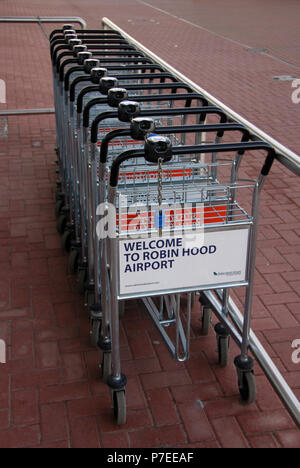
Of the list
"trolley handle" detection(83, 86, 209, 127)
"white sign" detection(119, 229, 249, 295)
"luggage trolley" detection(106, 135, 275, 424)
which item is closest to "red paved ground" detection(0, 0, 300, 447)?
"luggage trolley" detection(106, 135, 275, 424)

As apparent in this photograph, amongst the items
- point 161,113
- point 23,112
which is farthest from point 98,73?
point 23,112

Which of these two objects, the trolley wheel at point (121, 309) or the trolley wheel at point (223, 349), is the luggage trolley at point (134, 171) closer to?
the trolley wheel at point (223, 349)

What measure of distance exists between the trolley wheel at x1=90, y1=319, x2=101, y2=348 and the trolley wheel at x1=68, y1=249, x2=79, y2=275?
84 cm

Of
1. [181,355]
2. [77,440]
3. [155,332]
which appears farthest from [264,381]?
[77,440]

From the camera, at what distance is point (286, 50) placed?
12.9 meters

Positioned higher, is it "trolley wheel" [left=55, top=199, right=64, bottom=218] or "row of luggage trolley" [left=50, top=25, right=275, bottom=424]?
"row of luggage trolley" [left=50, top=25, right=275, bottom=424]

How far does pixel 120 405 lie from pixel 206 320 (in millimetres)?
869

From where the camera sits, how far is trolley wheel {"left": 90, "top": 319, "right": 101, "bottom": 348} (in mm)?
3115

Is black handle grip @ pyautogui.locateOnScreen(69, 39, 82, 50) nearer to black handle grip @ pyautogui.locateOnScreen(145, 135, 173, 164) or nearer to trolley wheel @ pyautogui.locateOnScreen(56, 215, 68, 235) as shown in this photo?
trolley wheel @ pyautogui.locateOnScreen(56, 215, 68, 235)

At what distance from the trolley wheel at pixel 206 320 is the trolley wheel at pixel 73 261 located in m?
1.07

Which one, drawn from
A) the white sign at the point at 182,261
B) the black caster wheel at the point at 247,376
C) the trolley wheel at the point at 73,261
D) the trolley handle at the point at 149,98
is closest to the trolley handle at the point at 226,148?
the white sign at the point at 182,261

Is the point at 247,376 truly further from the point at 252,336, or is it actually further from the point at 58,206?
the point at 58,206

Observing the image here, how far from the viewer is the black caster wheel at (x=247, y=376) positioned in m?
2.73
